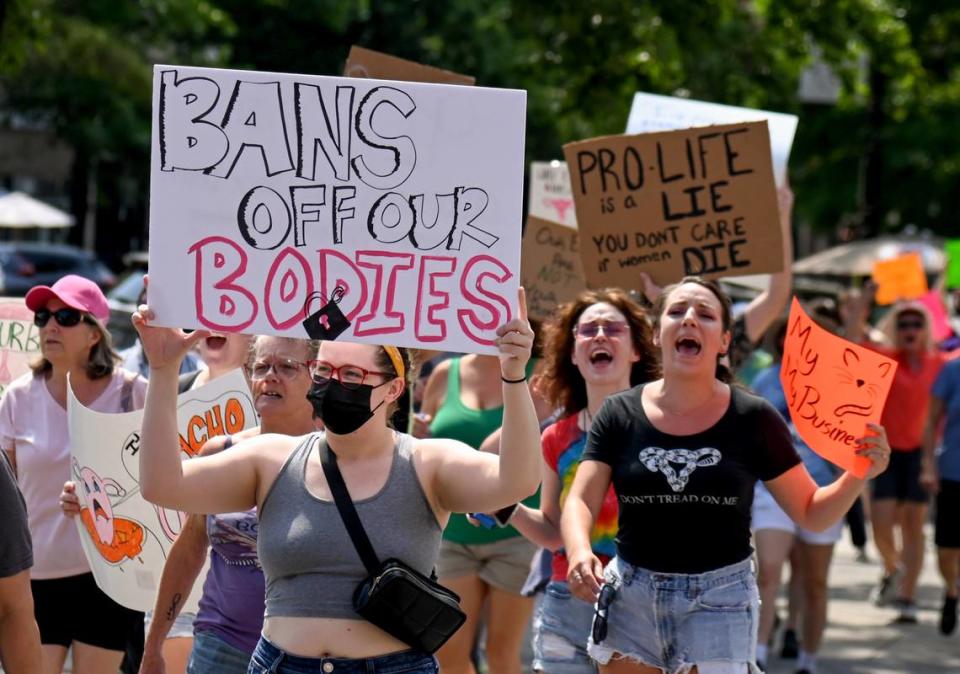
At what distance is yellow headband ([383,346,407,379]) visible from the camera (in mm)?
4461

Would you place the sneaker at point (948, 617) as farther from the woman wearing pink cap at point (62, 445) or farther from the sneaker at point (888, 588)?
the woman wearing pink cap at point (62, 445)

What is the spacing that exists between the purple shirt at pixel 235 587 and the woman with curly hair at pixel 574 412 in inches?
36.5

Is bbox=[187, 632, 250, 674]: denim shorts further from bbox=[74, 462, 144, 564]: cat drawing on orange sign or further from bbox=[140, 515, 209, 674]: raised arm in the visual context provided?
bbox=[74, 462, 144, 564]: cat drawing on orange sign

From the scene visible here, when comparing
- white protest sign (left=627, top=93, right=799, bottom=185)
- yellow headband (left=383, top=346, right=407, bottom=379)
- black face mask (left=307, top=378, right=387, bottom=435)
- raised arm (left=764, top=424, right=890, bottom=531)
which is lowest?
raised arm (left=764, top=424, right=890, bottom=531)

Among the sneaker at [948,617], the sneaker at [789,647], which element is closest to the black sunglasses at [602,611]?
the sneaker at [789,647]

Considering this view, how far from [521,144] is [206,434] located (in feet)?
5.61

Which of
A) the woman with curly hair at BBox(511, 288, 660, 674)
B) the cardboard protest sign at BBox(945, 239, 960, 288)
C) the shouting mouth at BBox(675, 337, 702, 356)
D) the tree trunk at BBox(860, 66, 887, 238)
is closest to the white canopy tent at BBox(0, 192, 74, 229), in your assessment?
the tree trunk at BBox(860, 66, 887, 238)

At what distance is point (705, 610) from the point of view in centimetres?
500

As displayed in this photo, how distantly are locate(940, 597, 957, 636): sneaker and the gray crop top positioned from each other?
7.09m

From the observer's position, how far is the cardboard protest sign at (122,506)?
5.54 m

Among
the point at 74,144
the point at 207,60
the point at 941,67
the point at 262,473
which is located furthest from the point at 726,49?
the point at 74,144

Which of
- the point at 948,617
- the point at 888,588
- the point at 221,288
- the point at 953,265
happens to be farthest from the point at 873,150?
the point at 221,288

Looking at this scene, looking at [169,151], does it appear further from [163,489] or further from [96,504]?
[96,504]

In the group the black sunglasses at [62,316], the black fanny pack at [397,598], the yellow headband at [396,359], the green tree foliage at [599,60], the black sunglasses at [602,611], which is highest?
the green tree foliage at [599,60]
